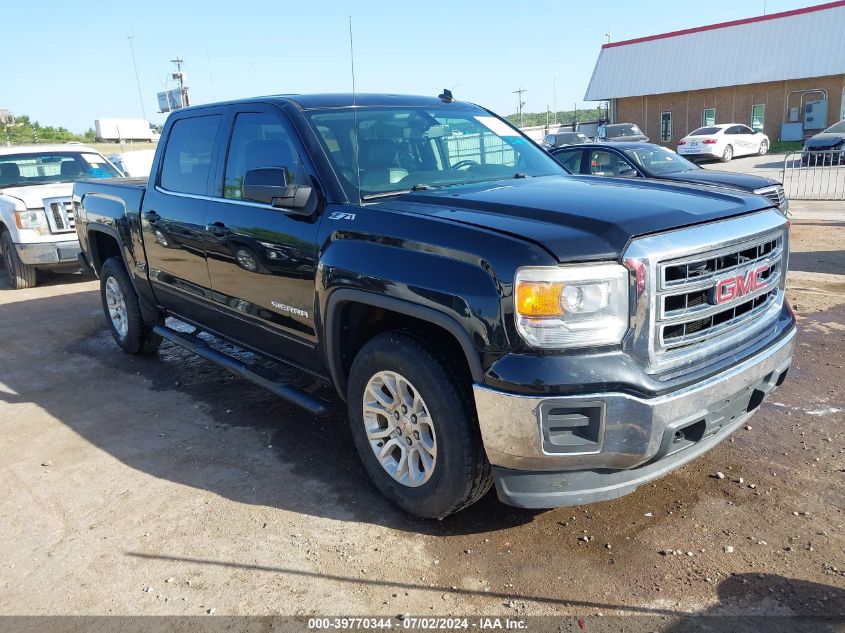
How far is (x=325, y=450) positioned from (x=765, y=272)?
265cm

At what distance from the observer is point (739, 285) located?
300 cm

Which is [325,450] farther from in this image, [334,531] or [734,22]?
[734,22]

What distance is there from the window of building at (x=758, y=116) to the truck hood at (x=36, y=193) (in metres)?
35.0

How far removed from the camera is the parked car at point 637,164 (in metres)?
10.0

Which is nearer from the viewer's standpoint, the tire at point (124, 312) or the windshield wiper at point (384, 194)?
the windshield wiper at point (384, 194)

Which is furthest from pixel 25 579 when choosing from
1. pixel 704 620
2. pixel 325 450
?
pixel 704 620

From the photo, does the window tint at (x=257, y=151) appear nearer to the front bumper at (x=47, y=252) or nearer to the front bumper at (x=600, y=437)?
the front bumper at (x=600, y=437)

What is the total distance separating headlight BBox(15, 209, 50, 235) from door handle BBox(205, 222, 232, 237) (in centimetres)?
613

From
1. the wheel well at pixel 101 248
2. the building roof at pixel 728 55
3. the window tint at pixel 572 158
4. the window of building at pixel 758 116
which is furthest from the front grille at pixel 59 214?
the window of building at pixel 758 116

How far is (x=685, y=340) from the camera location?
2.80 metres

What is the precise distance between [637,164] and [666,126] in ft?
105

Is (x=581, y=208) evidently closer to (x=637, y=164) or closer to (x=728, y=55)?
(x=637, y=164)

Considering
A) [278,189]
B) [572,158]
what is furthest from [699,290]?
[572,158]

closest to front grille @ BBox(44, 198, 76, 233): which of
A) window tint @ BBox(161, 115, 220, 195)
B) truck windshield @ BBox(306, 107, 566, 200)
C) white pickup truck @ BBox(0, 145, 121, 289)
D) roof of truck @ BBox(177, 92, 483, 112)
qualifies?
white pickup truck @ BBox(0, 145, 121, 289)
